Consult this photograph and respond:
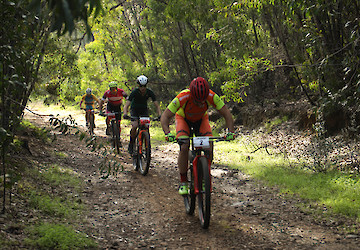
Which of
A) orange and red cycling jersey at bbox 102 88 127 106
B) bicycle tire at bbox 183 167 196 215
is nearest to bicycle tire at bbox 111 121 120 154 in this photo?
orange and red cycling jersey at bbox 102 88 127 106

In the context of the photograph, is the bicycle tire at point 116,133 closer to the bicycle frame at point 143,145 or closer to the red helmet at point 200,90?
the bicycle frame at point 143,145

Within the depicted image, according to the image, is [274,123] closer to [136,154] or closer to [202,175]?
[136,154]

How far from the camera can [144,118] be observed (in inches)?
361

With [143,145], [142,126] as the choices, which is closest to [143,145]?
[143,145]

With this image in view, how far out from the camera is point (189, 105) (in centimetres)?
625

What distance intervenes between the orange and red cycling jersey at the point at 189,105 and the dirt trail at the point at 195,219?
1.70 metres

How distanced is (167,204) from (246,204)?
1473mm

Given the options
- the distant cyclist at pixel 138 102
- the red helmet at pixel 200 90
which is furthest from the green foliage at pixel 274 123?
the red helmet at pixel 200 90

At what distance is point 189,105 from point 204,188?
5.02 feet

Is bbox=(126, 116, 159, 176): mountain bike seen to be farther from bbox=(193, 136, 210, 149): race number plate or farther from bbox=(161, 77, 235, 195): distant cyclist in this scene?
bbox=(193, 136, 210, 149): race number plate

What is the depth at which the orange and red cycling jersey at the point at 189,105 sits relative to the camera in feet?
20.3

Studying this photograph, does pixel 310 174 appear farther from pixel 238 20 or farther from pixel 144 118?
pixel 238 20

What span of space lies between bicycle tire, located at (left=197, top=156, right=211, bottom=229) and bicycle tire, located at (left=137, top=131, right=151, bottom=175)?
3.40 metres

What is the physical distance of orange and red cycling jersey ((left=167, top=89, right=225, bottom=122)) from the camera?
6.18 metres
